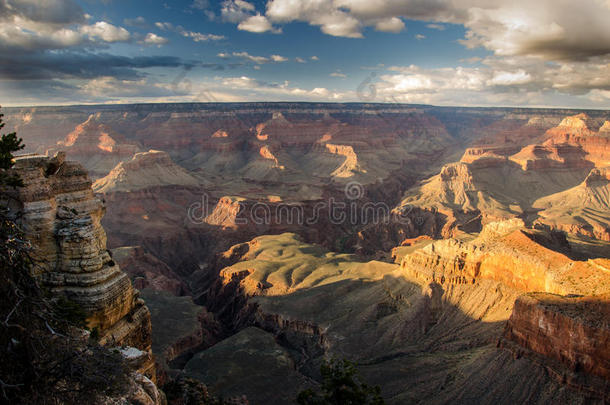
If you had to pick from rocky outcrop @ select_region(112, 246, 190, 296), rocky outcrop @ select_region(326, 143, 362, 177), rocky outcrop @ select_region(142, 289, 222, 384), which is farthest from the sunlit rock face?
rocky outcrop @ select_region(326, 143, 362, 177)

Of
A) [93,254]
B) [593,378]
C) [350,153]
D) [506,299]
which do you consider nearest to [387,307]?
[506,299]

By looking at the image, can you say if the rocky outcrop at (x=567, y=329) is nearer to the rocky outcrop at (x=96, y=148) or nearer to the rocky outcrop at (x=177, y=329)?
the rocky outcrop at (x=177, y=329)

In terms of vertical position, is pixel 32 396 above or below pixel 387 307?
above

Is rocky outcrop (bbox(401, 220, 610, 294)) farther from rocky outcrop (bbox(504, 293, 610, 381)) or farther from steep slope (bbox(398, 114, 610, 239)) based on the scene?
steep slope (bbox(398, 114, 610, 239))

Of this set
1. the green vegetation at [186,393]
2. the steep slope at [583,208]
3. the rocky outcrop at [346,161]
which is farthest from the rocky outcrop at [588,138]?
the green vegetation at [186,393]

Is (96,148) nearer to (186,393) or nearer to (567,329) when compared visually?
(186,393)

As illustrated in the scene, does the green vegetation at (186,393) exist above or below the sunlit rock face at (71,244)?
below

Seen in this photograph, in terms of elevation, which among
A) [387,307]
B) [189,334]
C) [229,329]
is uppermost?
[387,307]

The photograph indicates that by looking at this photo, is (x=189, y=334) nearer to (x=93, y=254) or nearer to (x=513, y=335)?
(x=93, y=254)

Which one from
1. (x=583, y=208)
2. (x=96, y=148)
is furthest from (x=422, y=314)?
(x=96, y=148)
